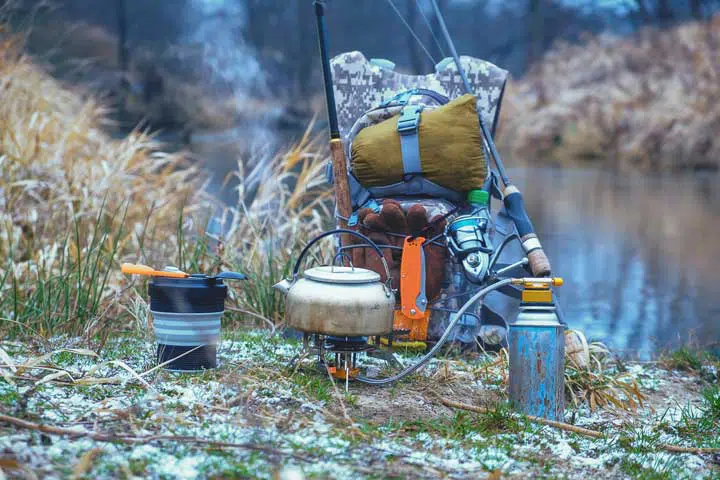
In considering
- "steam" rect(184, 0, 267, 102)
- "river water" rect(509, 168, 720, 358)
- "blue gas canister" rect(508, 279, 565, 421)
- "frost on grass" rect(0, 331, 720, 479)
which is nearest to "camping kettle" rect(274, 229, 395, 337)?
"frost on grass" rect(0, 331, 720, 479)

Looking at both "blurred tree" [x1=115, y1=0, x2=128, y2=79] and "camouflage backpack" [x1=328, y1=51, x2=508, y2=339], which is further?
"blurred tree" [x1=115, y1=0, x2=128, y2=79]

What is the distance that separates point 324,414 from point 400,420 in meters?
0.25

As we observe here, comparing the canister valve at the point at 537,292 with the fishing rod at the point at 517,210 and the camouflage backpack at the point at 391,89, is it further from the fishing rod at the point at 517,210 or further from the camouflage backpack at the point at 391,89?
the camouflage backpack at the point at 391,89

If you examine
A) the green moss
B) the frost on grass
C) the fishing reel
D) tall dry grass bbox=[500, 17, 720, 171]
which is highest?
tall dry grass bbox=[500, 17, 720, 171]

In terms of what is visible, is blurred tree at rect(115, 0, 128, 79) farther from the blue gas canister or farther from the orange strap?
the blue gas canister

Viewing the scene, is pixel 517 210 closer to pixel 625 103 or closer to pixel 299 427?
pixel 299 427

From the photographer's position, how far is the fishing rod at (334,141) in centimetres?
370

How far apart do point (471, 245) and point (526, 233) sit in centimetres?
24

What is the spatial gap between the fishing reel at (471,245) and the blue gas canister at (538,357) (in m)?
0.79

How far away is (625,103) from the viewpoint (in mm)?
19000

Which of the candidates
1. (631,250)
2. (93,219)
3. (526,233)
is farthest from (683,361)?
(631,250)

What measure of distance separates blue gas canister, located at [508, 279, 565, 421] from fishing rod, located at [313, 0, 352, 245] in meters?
1.20

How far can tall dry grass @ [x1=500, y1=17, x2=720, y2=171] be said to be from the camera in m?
17.2

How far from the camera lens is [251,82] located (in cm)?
1545
